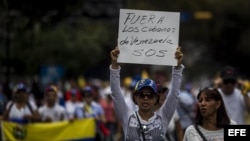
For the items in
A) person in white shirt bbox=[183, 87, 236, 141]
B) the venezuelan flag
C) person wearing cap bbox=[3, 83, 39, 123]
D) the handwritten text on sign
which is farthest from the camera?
the venezuelan flag

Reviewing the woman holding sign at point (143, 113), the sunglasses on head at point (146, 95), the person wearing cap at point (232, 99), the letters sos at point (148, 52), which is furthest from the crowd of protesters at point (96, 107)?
the letters sos at point (148, 52)

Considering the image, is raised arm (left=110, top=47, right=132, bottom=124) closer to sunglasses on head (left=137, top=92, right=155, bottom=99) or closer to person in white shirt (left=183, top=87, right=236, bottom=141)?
sunglasses on head (left=137, top=92, right=155, bottom=99)

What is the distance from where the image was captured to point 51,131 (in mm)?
16219

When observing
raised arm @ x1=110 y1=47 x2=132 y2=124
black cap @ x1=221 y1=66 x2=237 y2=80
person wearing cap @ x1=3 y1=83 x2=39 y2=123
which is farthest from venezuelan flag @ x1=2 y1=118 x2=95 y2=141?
raised arm @ x1=110 y1=47 x2=132 y2=124

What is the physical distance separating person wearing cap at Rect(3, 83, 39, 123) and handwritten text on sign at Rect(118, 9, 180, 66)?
6182mm

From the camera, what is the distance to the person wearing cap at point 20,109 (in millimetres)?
14539

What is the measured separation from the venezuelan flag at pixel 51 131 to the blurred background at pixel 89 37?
1820 mm

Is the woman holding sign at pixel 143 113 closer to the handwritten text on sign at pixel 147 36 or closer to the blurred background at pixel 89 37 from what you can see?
the handwritten text on sign at pixel 147 36

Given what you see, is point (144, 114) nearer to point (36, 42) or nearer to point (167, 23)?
point (167, 23)

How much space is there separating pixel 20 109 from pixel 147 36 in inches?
262

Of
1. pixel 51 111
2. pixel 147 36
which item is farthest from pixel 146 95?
pixel 51 111

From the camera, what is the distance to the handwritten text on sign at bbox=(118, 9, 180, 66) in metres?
8.37

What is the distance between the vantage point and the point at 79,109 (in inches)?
683

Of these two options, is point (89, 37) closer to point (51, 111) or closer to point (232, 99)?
point (51, 111)
